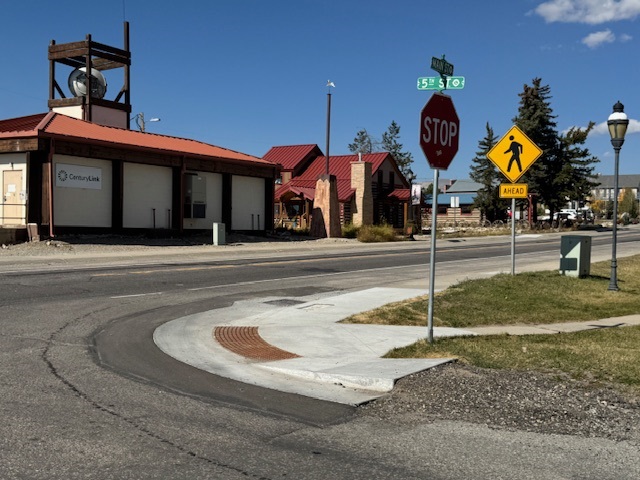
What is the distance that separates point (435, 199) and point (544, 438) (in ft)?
11.4

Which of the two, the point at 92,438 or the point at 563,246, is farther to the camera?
the point at 563,246

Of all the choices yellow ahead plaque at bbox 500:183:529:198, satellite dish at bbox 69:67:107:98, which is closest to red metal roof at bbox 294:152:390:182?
satellite dish at bbox 69:67:107:98

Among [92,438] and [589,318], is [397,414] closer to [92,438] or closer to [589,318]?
[92,438]

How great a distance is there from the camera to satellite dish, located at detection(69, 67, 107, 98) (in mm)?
36250

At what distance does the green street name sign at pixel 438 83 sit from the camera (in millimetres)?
8359

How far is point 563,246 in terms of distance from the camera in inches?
658

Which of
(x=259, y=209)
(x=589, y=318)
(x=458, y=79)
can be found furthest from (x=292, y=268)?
Result: (x=259, y=209)

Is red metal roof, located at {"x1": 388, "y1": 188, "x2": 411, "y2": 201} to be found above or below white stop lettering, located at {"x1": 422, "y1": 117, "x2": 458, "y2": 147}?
above

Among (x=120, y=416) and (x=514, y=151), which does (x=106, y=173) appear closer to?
(x=514, y=151)

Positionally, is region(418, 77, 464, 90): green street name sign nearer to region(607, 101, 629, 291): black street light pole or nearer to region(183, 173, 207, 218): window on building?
region(607, 101, 629, 291): black street light pole

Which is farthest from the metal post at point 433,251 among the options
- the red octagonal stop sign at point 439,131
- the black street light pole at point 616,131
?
the black street light pole at point 616,131

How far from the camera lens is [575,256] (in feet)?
54.2

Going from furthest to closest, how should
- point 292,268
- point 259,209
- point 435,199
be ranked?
point 259,209, point 292,268, point 435,199

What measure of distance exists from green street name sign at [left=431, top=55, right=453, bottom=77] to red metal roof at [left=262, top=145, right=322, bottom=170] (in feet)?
163
